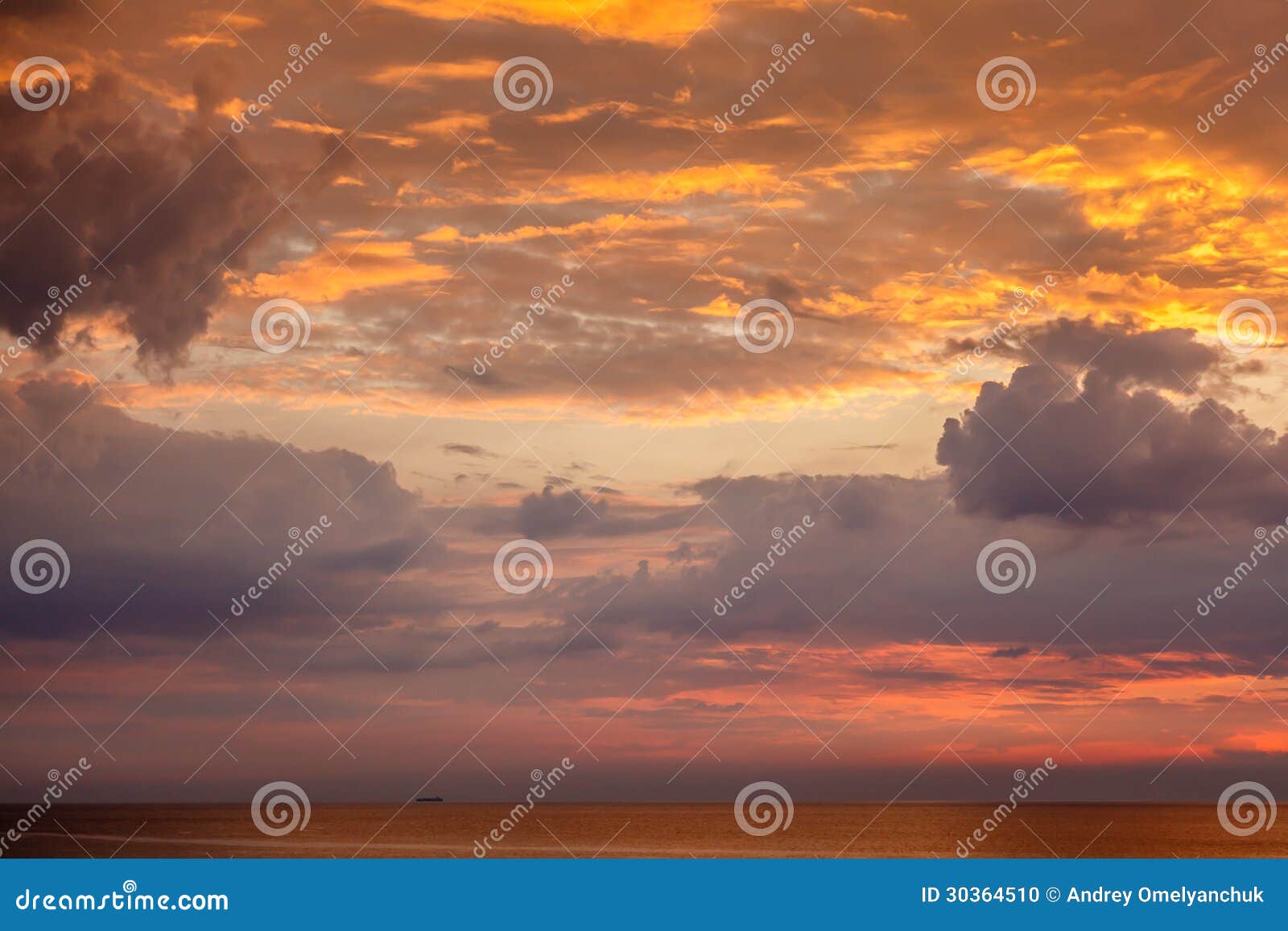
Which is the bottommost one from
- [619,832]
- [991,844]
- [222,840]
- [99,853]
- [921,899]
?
[921,899]

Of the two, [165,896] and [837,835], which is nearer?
[165,896]

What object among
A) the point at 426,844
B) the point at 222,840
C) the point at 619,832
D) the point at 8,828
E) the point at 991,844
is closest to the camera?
the point at 426,844

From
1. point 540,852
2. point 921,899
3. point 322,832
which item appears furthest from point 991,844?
point 921,899

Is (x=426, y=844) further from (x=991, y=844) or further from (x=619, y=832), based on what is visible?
(x=991, y=844)

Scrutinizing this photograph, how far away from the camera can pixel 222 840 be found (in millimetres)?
154500

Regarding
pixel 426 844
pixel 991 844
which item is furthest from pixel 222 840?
pixel 991 844

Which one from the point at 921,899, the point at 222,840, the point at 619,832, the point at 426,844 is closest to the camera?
the point at 921,899

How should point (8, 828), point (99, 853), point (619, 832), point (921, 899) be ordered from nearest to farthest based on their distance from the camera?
point (921, 899) < point (99, 853) < point (8, 828) < point (619, 832)

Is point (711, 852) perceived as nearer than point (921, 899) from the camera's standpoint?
No

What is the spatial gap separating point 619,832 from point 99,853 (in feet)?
304

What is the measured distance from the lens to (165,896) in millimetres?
19469

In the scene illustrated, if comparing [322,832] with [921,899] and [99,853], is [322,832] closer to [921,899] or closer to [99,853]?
[99,853]

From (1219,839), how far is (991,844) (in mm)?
40074

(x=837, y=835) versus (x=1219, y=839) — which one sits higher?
(x=1219, y=839)
